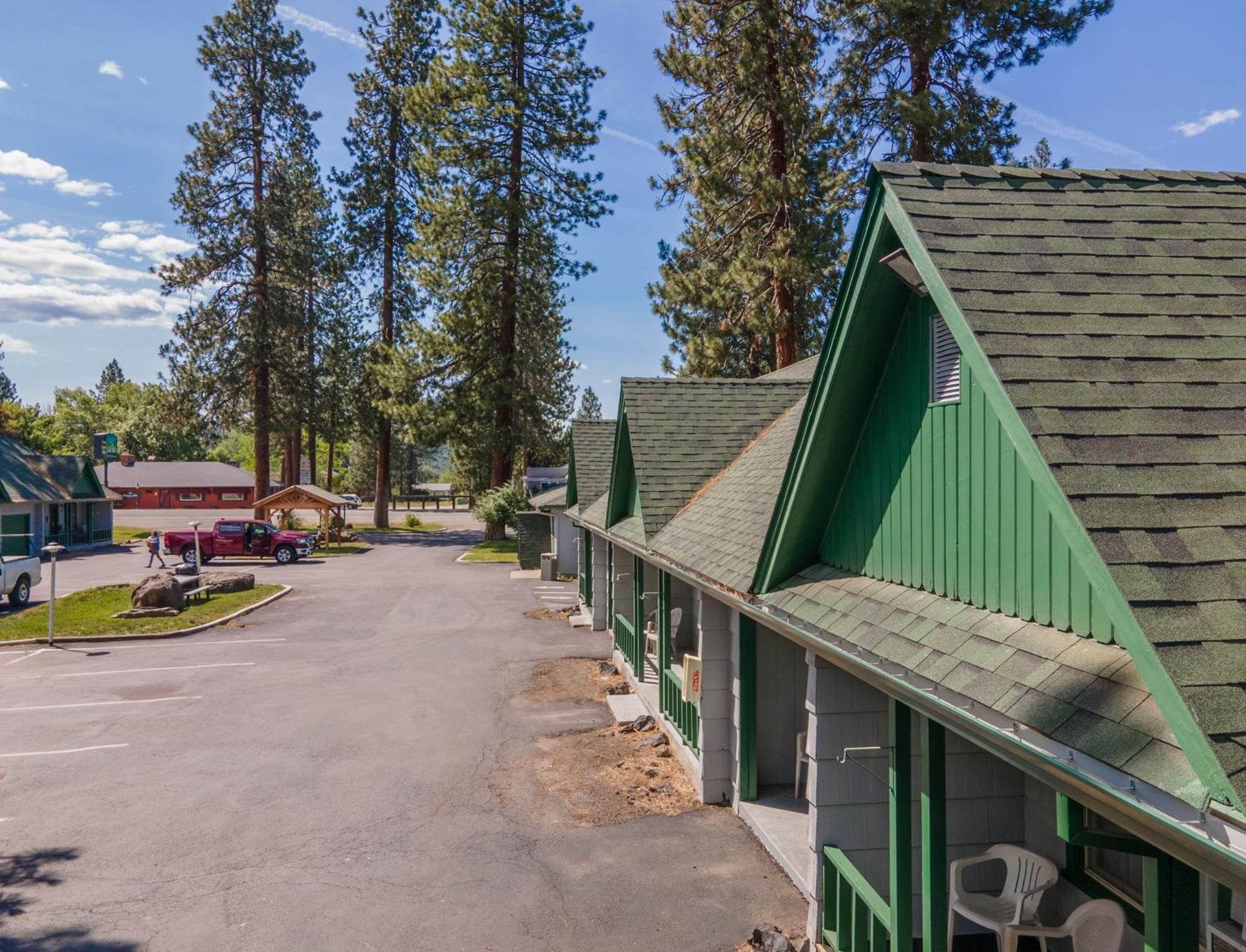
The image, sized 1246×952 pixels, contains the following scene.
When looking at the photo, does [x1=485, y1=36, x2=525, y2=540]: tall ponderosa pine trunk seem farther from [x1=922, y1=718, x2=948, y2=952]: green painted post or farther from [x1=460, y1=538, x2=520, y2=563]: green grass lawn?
[x1=922, y1=718, x2=948, y2=952]: green painted post

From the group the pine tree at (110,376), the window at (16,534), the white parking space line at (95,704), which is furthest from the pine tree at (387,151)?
the pine tree at (110,376)

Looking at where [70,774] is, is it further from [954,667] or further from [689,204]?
[689,204]

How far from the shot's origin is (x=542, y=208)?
3931cm

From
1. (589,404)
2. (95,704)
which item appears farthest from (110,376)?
(95,704)

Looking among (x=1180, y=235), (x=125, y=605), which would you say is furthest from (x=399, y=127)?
(x=1180, y=235)

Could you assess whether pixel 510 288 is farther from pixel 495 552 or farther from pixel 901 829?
pixel 901 829

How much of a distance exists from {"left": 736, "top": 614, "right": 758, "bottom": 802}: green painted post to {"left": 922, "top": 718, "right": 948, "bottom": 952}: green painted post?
3.89 metres

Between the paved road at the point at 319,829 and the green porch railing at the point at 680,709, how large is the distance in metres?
1.21

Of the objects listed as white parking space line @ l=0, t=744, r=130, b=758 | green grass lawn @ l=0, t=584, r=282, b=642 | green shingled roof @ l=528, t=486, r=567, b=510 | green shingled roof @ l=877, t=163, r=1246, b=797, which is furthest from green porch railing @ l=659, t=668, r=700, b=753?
green shingled roof @ l=528, t=486, r=567, b=510

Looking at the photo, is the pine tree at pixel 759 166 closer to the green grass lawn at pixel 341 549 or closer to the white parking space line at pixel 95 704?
the white parking space line at pixel 95 704

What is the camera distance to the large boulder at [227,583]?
24344mm

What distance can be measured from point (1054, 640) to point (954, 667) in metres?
0.46

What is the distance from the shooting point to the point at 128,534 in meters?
48.3

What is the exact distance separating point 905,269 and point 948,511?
1.49 m
